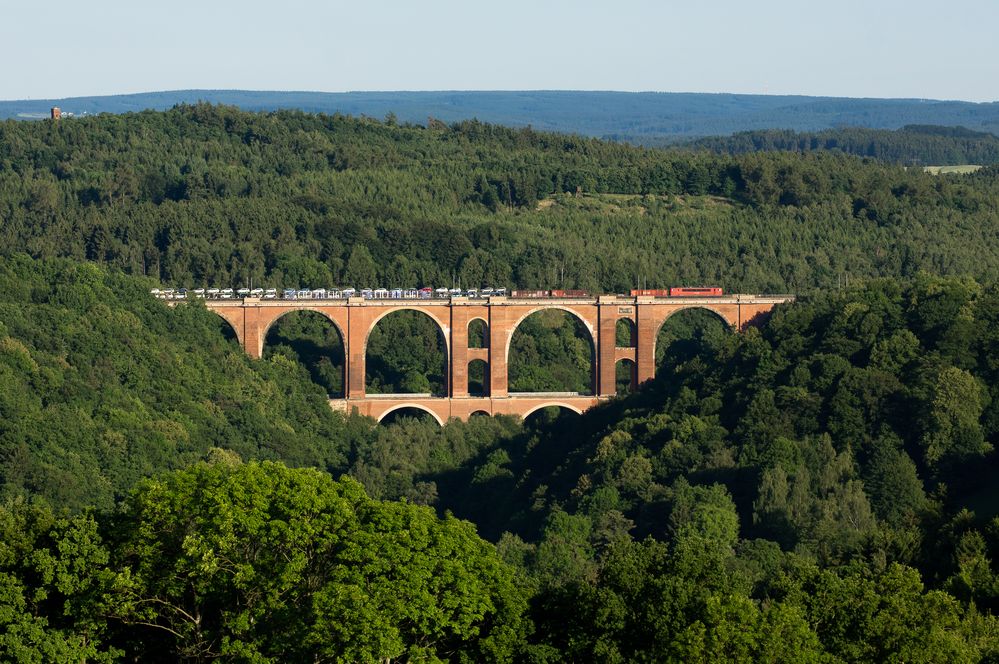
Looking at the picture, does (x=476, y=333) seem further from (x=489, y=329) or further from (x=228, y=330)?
(x=228, y=330)

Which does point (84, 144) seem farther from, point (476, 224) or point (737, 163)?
point (737, 163)

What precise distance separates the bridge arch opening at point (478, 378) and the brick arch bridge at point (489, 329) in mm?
366

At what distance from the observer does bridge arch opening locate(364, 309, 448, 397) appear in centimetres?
12431

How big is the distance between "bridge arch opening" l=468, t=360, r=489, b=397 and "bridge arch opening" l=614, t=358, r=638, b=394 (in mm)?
7018

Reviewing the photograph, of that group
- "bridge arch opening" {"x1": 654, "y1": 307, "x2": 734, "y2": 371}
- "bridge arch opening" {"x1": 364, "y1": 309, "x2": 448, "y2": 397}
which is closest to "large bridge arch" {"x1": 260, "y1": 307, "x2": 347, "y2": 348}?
"bridge arch opening" {"x1": 364, "y1": 309, "x2": 448, "y2": 397}

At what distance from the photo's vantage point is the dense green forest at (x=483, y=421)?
48.1 meters

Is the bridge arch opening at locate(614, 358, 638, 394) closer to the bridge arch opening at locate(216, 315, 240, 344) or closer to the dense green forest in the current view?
the dense green forest

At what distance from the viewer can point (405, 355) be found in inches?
4953

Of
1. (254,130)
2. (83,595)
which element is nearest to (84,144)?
(254,130)

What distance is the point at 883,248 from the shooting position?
142 m

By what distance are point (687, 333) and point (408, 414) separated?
2036 cm

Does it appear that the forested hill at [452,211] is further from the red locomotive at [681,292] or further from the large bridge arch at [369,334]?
the large bridge arch at [369,334]

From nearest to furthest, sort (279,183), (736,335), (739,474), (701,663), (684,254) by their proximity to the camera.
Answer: (701,663) < (739,474) < (736,335) < (684,254) < (279,183)

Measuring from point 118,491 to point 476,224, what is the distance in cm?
6090
